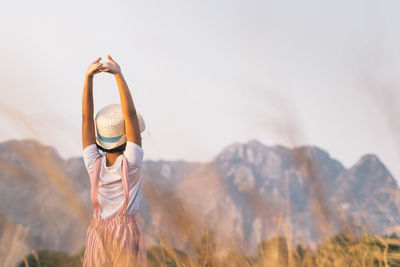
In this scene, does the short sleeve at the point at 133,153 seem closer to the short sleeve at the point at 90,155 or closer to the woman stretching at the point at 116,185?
the woman stretching at the point at 116,185

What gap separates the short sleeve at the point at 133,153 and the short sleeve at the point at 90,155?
21cm

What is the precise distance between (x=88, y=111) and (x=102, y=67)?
26 cm

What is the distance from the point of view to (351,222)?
2979 millimetres

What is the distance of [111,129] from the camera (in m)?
2.48

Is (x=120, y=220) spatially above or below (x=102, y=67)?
below

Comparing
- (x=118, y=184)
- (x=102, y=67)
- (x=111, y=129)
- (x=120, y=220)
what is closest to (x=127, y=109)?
(x=111, y=129)

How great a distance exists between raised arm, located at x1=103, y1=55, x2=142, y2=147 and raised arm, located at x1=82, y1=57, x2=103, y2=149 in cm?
13

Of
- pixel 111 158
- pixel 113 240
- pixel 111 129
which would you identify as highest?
pixel 111 129

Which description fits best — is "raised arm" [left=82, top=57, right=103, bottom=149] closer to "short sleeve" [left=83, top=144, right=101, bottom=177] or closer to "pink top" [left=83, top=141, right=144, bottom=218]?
"short sleeve" [left=83, top=144, right=101, bottom=177]

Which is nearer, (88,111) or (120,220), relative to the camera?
(120,220)

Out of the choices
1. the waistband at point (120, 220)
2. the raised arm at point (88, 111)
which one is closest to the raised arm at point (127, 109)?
the raised arm at point (88, 111)

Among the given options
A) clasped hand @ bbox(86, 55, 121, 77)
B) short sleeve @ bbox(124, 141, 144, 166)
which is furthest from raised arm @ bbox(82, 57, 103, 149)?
short sleeve @ bbox(124, 141, 144, 166)

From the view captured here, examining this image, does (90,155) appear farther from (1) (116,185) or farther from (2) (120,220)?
(2) (120,220)

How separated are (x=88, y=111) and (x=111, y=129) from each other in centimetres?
18
